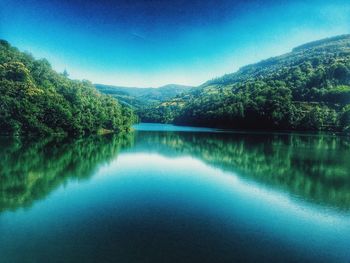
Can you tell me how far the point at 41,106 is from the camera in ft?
250

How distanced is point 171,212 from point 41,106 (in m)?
66.3

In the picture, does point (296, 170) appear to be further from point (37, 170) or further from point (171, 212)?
point (37, 170)

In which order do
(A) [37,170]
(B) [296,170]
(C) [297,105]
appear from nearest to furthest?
(A) [37,170], (B) [296,170], (C) [297,105]

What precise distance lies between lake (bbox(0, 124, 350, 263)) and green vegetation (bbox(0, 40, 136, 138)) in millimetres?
35619

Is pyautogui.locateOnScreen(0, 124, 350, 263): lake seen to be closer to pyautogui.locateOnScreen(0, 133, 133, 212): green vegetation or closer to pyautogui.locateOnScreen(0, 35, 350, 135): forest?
pyautogui.locateOnScreen(0, 133, 133, 212): green vegetation

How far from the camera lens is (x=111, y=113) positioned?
107375 mm

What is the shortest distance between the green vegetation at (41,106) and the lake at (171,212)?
35619mm

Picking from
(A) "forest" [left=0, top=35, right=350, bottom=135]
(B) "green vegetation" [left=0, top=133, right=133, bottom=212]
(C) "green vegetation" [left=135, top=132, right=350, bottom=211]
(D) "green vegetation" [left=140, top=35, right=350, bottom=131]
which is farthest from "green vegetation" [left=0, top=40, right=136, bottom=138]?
(D) "green vegetation" [left=140, top=35, right=350, bottom=131]

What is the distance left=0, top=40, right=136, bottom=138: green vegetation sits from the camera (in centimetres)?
7194

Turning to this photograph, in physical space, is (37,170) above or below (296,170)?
below

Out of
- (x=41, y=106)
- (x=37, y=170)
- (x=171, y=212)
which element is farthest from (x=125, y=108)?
(x=171, y=212)

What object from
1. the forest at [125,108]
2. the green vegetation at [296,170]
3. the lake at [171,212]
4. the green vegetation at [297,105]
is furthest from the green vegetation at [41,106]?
A: the green vegetation at [297,105]

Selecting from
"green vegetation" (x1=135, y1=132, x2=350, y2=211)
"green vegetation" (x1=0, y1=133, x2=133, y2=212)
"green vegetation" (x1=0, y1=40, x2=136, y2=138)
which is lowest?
"green vegetation" (x1=0, y1=133, x2=133, y2=212)

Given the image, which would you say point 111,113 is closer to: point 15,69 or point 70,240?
point 15,69
